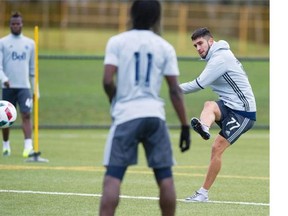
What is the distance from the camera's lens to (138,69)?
886 centimetres

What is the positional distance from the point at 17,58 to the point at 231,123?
5849mm

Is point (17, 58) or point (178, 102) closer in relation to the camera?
point (178, 102)

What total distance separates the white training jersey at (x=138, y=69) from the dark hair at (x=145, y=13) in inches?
3.4

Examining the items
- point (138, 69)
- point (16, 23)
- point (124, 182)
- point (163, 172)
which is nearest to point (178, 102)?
point (138, 69)

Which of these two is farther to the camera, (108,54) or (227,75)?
(227,75)

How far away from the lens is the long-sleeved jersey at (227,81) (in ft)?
41.4

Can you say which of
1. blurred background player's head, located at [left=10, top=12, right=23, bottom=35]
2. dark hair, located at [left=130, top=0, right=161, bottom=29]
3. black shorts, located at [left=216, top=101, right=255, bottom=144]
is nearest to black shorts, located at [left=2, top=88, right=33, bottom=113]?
blurred background player's head, located at [left=10, top=12, right=23, bottom=35]

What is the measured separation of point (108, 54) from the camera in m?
8.84

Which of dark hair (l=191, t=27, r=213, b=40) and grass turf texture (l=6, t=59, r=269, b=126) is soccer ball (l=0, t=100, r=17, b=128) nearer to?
dark hair (l=191, t=27, r=213, b=40)

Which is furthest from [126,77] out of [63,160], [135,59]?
[63,160]

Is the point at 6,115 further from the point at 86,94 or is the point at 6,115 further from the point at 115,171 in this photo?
the point at 86,94

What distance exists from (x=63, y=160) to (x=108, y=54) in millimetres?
8680

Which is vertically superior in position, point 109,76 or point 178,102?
point 109,76

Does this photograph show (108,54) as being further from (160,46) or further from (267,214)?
(267,214)
